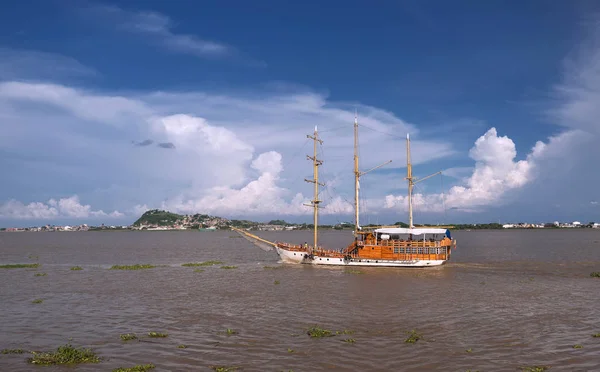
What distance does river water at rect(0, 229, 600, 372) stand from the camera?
1898cm

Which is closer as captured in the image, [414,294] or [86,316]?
[86,316]

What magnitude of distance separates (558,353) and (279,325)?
14.0 m

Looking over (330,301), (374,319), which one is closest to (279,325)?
(374,319)

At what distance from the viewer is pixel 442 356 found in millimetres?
19312

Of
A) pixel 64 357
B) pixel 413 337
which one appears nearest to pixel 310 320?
pixel 413 337

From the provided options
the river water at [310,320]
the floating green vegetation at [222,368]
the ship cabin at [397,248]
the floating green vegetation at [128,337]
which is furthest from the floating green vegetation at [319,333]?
the ship cabin at [397,248]

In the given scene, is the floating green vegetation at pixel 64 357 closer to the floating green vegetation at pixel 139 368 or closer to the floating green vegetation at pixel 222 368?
the floating green vegetation at pixel 139 368

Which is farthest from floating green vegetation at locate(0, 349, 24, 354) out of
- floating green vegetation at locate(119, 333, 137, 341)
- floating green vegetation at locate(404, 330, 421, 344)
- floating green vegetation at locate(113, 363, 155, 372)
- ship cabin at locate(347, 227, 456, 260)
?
ship cabin at locate(347, 227, 456, 260)

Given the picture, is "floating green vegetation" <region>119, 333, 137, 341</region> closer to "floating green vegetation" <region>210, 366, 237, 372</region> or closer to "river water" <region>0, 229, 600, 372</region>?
"river water" <region>0, 229, 600, 372</region>

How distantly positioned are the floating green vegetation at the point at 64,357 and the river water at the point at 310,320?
0.44 metres

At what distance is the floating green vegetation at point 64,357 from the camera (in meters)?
18.2

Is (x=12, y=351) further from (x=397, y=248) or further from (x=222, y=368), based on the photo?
(x=397, y=248)

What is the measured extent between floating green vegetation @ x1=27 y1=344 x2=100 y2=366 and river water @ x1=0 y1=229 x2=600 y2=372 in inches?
17.2

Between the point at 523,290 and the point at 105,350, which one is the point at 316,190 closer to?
the point at 523,290
